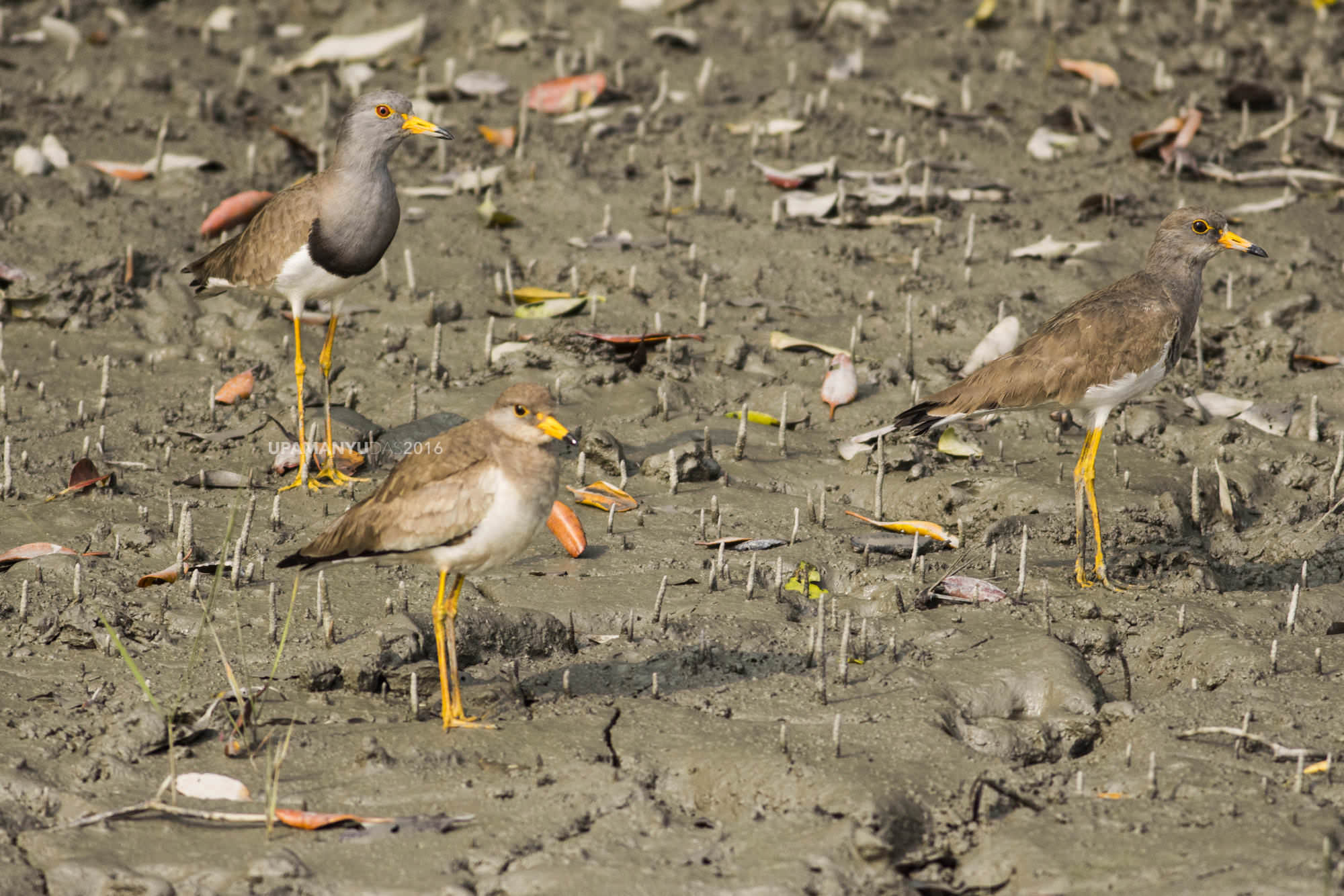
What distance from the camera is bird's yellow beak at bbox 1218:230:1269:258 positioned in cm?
749

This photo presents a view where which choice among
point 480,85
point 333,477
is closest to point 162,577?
point 333,477

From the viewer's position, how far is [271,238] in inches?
302

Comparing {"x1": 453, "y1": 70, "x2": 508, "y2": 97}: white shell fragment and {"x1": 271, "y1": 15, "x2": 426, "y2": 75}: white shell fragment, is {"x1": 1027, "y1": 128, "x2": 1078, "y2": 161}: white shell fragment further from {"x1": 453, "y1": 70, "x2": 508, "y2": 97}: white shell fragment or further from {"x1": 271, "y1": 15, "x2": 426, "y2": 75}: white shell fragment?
{"x1": 271, "y1": 15, "x2": 426, "y2": 75}: white shell fragment

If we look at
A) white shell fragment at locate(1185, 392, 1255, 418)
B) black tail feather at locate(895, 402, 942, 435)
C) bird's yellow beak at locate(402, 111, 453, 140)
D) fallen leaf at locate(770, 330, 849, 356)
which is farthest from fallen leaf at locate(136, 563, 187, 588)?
white shell fragment at locate(1185, 392, 1255, 418)

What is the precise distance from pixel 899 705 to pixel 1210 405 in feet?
12.4

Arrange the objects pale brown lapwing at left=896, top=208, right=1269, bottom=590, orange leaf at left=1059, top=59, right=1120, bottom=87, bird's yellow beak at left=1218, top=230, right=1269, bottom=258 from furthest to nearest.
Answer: orange leaf at left=1059, top=59, right=1120, bottom=87, bird's yellow beak at left=1218, top=230, right=1269, bottom=258, pale brown lapwing at left=896, top=208, right=1269, bottom=590

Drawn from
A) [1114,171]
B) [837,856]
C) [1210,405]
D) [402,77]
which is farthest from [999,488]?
[402,77]

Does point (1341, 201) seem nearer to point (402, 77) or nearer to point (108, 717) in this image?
point (402, 77)

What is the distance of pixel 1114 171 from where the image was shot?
34.5 feet

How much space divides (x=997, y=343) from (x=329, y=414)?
368cm

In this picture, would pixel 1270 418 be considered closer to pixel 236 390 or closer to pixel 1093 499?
pixel 1093 499

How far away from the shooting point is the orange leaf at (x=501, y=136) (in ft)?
35.1

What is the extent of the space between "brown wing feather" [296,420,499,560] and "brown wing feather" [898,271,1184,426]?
2.46 m

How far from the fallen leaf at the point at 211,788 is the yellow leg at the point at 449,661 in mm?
736
